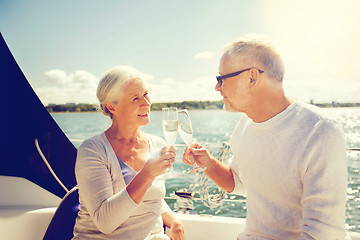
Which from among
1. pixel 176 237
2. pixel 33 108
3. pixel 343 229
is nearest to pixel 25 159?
pixel 33 108

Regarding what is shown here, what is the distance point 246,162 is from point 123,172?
67 centimetres

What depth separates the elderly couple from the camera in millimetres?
1177

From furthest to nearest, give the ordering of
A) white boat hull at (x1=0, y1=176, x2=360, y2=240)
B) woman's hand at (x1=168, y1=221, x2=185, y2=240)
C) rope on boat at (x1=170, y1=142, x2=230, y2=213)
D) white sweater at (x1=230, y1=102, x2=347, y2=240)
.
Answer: rope on boat at (x1=170, y1=142, x2=230, y2=213)
white boat hull at (x1=0, y1=176, x2=360, y2=240)
woman's hand at (x1=168, y1=221, x2=185, y2=240)
white sweater at (x1=230, y1=102, x2=347, y2=240)

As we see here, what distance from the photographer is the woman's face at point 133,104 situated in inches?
61.0

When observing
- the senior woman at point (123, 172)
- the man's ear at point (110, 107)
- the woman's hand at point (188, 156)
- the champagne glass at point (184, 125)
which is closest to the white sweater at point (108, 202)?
the senior woman at point (123, 172)

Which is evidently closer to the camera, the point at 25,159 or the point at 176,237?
the point at 176,237

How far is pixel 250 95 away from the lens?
146cm

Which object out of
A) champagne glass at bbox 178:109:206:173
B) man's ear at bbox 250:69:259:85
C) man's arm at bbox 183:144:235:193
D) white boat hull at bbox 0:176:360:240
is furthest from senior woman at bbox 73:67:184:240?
man's ear at bbox 250:69:259:85

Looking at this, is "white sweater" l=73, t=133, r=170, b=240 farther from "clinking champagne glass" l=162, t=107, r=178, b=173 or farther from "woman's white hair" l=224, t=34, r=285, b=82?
"woman's white hair" l=224, t=34, r=285, b=82

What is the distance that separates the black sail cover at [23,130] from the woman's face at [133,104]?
138cm

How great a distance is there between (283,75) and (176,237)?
1098 mm

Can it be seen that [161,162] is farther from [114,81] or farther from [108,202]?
[114,81]

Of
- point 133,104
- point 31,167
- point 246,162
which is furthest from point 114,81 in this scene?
point 31,167

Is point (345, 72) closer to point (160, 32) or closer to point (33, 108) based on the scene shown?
point (160, 32)
